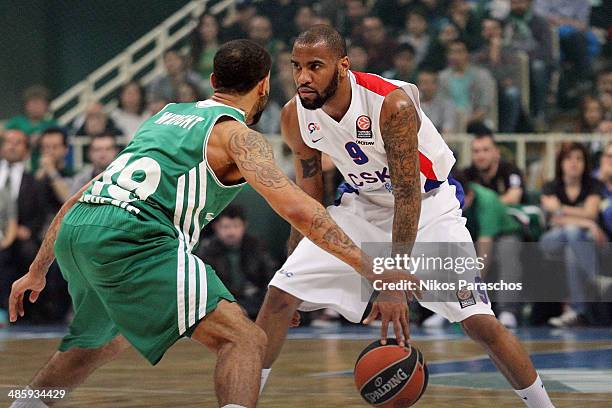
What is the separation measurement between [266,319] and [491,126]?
6431 millimetres

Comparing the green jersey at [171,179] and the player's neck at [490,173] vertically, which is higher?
the green jersey at [171,179]

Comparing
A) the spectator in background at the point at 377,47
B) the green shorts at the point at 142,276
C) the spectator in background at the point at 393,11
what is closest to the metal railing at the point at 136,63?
the spectator in background at the point at 393,11

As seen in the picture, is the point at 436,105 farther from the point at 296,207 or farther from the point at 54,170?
A: the point at 296,207

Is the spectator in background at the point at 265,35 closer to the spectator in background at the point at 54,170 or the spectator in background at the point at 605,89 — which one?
the spectator in background at the point at 54,170

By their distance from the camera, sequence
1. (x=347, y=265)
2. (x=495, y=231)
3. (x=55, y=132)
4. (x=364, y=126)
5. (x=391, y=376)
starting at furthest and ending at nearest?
(x=55, y=132) → (x=495, y=231) → (x=347, y=265) → (x=364, y=126) → (x=391, y=376)

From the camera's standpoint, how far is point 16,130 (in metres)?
10.9

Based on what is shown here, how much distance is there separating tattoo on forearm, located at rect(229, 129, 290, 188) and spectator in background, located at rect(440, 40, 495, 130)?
7.55 m

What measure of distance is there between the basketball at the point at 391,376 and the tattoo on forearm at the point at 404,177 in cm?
50

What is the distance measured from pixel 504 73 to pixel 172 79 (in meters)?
3.44

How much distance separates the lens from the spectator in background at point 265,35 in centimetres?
1235

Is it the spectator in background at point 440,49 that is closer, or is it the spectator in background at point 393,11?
the spectator in background at point 440,49

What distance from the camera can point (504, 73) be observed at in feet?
38.6

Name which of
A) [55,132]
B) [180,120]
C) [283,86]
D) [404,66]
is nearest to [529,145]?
[404,66]

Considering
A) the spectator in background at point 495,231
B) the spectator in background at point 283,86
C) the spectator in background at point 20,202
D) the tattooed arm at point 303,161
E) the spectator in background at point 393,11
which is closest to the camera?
the tattooed arm at point 303,161
